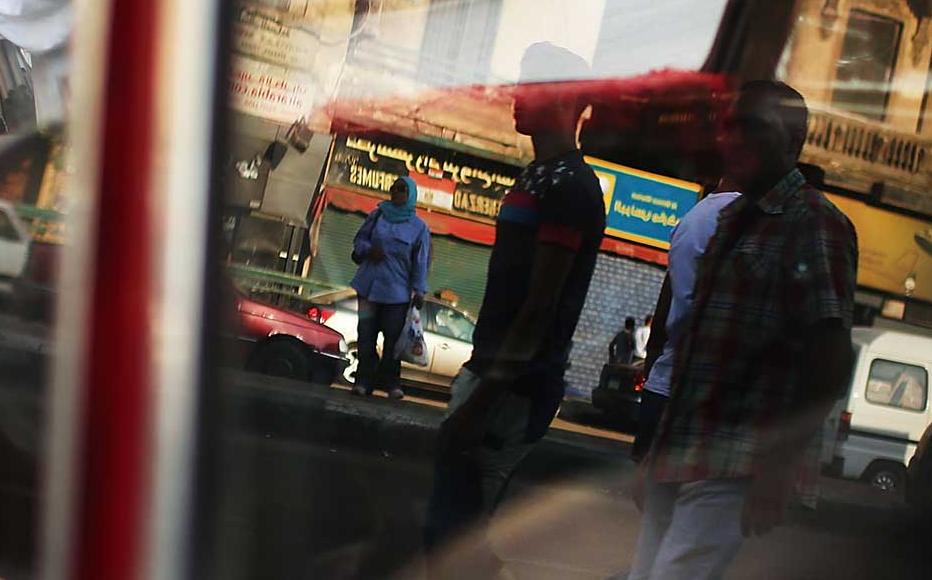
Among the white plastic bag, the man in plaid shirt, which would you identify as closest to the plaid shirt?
the man in plaid shirt

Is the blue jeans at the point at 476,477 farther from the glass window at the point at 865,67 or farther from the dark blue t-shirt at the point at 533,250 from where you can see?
the glass window at the point at 865,67

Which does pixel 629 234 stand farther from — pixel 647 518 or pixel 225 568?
pixel 225 568

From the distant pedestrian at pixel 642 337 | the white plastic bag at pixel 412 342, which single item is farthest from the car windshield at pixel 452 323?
the distant pedestrian at pixel 642 337

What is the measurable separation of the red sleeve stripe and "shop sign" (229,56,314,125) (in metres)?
0.55

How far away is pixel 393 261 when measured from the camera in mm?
1331

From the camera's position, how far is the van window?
1.33 metres

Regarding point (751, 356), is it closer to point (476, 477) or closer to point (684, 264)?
point (684, 264)

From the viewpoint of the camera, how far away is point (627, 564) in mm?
1545

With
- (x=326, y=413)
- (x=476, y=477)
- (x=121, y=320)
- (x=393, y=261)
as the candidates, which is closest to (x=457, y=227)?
(x=393, y=261)

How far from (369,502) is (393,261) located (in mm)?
335

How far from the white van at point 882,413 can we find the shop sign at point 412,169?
0.60 m

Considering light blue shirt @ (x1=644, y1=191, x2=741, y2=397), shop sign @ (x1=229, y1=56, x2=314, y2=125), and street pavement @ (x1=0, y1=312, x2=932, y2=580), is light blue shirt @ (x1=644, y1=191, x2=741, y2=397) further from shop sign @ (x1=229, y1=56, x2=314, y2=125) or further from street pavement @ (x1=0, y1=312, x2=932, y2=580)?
shop sign @ (x1=229, y1=56, x2=314, y2=125)

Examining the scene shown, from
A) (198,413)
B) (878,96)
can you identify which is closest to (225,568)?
(198,413)

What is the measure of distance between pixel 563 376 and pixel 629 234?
0.84ft
